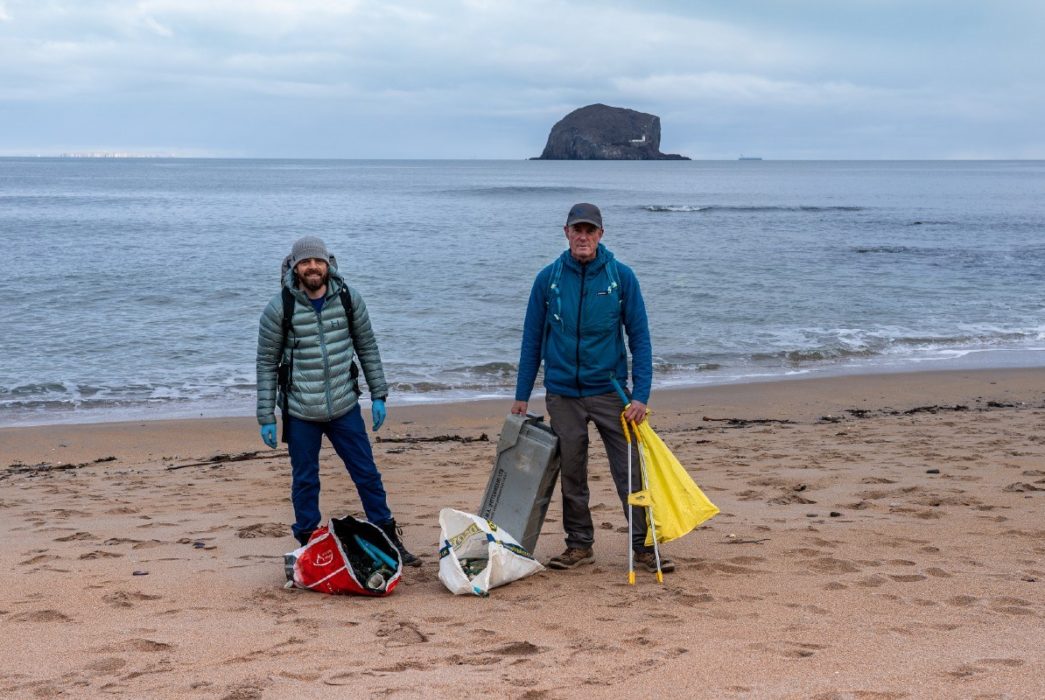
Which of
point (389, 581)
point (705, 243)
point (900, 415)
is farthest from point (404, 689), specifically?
point (705, 243)

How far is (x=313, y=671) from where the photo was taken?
12.3ft

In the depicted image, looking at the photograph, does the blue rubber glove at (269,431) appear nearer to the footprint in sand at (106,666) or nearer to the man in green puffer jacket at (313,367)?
the man in green puffer jacket at (313,367)

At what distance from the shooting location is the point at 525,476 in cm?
523

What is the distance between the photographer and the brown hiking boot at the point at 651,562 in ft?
16.5

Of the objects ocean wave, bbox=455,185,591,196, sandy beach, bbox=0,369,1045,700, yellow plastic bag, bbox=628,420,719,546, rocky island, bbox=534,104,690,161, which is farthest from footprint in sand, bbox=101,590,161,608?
rocky island, bbox=534,104,690,161

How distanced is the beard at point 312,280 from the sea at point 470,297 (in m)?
6.76

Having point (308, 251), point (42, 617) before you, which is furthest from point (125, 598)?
point (308, 251)

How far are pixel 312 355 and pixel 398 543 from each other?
1183 mm

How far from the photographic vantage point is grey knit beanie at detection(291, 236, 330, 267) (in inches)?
191

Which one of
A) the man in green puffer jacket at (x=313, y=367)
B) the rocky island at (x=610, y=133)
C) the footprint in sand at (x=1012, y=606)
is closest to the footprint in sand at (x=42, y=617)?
the man in green puffer jacket at (x=313, y=367)

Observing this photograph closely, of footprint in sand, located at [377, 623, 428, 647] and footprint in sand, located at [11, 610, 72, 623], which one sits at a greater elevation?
footprint in sand, located at [377, 623, 428, 647]

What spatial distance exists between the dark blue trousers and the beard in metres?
0.67

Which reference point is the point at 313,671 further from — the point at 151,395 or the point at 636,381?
the point at 151,395

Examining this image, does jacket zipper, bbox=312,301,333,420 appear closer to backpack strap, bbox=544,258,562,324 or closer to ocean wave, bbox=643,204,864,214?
backpack strap, bbox=544,258,562,324
